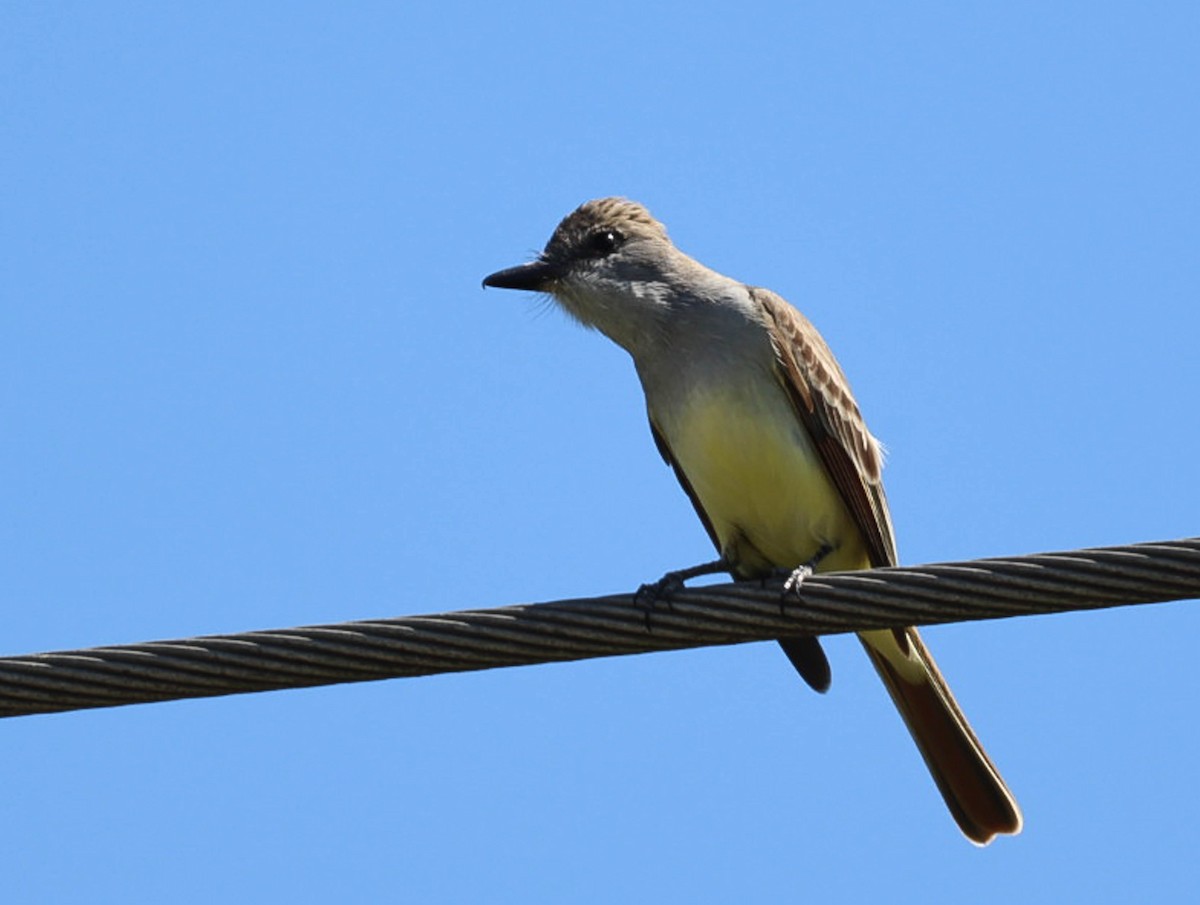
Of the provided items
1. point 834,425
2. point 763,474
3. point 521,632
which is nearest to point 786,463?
point 763,474

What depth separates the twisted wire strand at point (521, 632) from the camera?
4777mm

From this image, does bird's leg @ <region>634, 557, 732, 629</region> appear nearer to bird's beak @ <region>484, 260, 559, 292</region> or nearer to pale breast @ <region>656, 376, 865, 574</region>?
pale breast @ <region>656, 376, 865, 574</region>

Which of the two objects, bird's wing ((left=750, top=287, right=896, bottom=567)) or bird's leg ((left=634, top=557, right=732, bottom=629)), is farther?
bird's wing ((left=750, top=287, right=896, bottom=567))

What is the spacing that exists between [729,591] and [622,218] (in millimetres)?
3259

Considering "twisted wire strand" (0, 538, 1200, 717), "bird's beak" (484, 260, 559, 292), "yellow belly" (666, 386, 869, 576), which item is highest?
"bird's beak" (484, 260, 559, 292)

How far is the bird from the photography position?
747cm

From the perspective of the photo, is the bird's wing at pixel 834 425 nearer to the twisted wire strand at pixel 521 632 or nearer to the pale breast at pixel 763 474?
the pale breast at pixel 763 474

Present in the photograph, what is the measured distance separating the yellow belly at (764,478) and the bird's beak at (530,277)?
103 cm

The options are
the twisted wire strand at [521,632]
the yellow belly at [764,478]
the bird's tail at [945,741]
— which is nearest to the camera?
the twisted wire strand at [521,632]

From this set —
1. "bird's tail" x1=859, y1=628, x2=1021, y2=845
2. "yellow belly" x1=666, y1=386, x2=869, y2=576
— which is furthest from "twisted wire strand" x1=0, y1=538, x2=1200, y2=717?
"bird's tail" x1=859, y1=628, x2=1021, y2=845

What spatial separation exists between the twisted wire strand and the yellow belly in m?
2.15

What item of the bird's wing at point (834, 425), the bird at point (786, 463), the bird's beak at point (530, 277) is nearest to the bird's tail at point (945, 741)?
the bird at point (786, 463)

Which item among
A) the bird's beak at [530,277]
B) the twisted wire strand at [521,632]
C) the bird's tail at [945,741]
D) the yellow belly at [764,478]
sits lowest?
the twisted wire strand at [521,632]

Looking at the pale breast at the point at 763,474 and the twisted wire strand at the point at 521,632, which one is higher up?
the pale breast at the point at 763,474
